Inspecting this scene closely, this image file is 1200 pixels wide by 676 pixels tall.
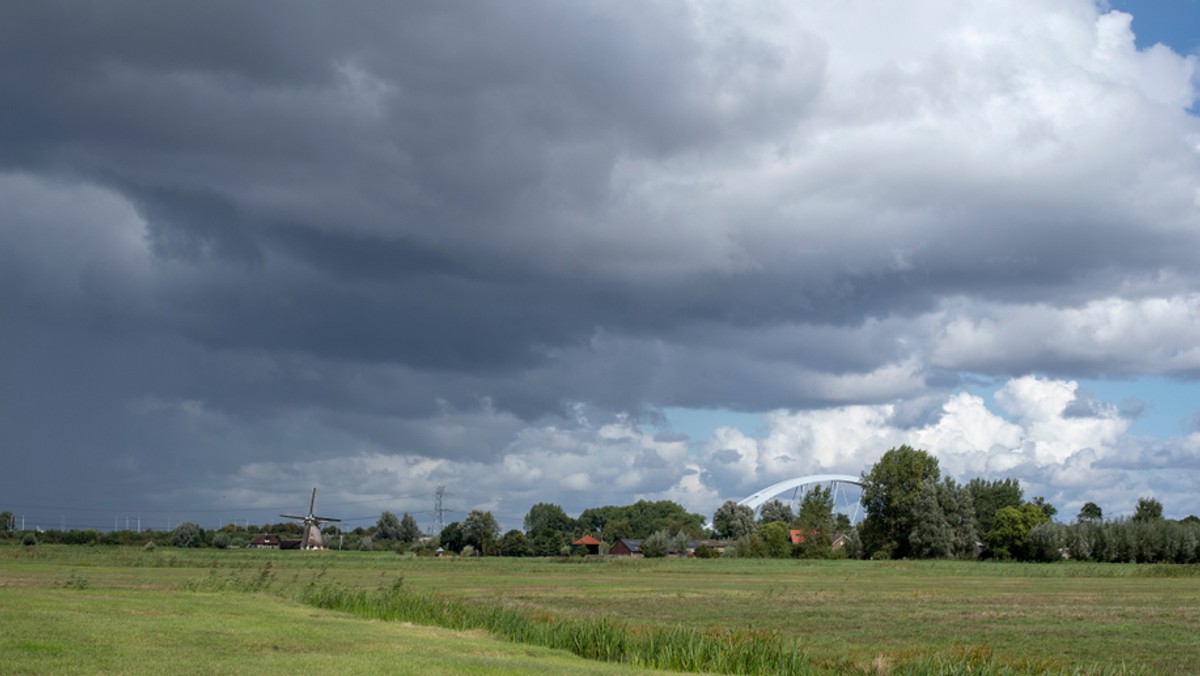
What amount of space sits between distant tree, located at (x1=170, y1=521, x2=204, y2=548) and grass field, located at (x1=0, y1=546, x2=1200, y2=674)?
10131 centimetres

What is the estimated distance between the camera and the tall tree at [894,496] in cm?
15788

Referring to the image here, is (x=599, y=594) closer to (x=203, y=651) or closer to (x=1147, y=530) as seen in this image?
(x=203, y=651)

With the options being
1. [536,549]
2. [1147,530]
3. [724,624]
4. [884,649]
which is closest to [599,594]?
[724,624]

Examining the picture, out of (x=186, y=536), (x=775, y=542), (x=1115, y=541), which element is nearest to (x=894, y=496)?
(x=775, y=542)

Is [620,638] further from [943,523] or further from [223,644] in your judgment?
[943,523]

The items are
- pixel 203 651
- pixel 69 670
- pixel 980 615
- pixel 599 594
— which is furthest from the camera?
pixel 599 594

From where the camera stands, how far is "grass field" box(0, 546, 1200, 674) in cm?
2128

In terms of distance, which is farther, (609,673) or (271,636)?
(271,636)

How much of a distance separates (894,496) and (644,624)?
446 ft

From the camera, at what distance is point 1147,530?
139 metres

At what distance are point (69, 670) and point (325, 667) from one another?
4.32m

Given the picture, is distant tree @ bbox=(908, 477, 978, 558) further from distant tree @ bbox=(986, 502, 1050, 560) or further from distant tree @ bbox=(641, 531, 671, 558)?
distant tree @ bbox=(641, 531, 671, 558)

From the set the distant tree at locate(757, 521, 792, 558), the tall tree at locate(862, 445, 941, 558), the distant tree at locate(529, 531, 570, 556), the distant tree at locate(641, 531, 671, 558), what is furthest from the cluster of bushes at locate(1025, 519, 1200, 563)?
the distant tree at locate(529, 531, 570, 556)

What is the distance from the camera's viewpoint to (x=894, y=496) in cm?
16038
